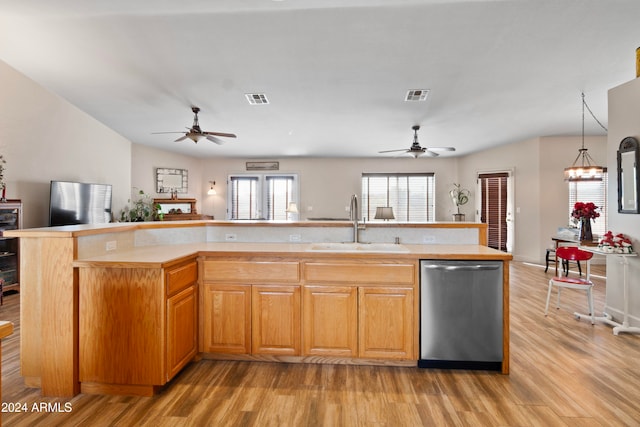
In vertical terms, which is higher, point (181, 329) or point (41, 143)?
point (41, 143)

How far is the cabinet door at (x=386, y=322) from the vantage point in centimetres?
255

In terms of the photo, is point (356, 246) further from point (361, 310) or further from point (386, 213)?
point (386, 213)

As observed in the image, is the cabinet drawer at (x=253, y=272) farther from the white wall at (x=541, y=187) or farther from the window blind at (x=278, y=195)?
the window blind at (x=278, y=195)

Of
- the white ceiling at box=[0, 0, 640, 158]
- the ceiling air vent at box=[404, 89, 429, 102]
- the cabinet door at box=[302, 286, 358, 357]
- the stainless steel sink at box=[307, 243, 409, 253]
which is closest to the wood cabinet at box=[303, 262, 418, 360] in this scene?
the cabinet door at box=[302, 286, 358, 357]

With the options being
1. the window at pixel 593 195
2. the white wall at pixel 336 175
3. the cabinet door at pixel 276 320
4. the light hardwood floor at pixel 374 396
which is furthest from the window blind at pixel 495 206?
the cabinet door at pixel 276 320

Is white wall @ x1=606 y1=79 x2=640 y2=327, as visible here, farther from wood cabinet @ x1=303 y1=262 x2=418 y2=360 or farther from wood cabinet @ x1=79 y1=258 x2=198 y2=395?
wood cabinet @ x1=79 y1=258 x2=198 y2=395

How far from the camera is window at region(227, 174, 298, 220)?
9.73 meters

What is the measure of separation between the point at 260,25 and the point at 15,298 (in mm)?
5071

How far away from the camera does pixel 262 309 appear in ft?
8.60

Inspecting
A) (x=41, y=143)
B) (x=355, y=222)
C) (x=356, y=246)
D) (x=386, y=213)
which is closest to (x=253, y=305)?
(x=356, y=246)

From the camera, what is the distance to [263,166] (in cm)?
967

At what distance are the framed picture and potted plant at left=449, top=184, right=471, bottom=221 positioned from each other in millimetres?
5064

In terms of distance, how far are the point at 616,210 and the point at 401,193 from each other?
5.93 meters

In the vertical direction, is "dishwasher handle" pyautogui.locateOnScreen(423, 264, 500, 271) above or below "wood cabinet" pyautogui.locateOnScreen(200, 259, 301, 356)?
above
